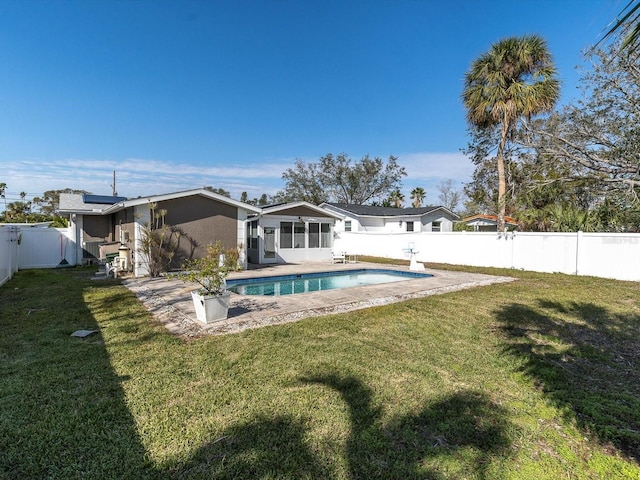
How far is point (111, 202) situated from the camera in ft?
52.9

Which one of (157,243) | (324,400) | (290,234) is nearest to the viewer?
(324,400)

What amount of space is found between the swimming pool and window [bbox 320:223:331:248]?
13.2 feet

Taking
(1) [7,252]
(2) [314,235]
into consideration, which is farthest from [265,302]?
(2) [314,235]

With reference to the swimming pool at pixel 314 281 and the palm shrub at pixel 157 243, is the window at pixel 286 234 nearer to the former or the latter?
the swimming pool at pixel 314 281

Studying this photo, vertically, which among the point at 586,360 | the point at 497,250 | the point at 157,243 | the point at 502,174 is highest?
the point at 502,174

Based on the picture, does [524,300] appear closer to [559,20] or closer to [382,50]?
[559,20]

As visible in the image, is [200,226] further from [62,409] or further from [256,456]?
[256,456]

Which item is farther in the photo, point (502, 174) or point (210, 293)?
point (502, 174)

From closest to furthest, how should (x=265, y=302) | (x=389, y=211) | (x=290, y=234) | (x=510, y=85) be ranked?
(x=265, y=302) < (x=510, y=85) < (x=290, y=234) < (x=389, y=211)

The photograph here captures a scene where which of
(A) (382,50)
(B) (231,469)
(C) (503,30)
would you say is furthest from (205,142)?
(B) (231,469)

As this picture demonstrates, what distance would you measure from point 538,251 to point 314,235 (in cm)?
1041

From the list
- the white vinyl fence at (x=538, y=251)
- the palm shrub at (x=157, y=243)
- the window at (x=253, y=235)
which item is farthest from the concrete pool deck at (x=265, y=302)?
the window at (x=253, y=235)

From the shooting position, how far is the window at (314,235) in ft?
58.1

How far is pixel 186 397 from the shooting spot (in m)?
3.37
